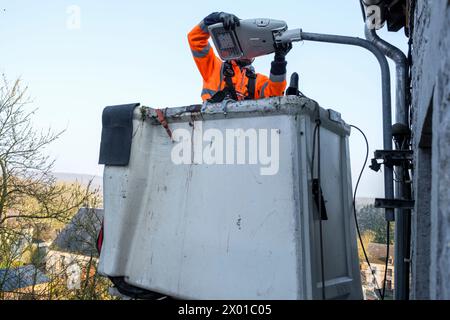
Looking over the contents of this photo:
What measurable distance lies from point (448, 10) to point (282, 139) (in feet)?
3.01

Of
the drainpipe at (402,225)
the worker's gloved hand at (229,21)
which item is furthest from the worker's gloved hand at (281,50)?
the drainpipe at (402,225)

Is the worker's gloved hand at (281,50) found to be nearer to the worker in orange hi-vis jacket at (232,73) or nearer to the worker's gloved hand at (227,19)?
the worker in orange hi-vis jacket at (232,73)

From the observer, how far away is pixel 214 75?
3.36 m

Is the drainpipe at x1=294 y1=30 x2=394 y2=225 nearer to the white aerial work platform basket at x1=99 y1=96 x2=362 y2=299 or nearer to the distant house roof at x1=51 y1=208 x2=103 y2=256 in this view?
the white aerial work platform basket at x1=99 y1=96 x2=362 y2=299

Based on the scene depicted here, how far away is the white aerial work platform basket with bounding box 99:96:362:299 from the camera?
1774 mm

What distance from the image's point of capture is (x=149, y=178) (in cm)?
221

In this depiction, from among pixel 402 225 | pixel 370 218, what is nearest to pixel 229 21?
pixel 402 225

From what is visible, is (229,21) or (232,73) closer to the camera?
(229,21)

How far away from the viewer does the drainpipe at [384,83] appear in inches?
96.3

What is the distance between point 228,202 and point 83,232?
13.9m

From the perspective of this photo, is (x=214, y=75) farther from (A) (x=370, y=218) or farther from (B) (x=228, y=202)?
(A) (x=370, y=218)

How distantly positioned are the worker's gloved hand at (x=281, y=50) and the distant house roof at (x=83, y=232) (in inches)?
466

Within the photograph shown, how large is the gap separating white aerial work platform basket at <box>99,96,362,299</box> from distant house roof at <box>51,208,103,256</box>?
1191 cm
